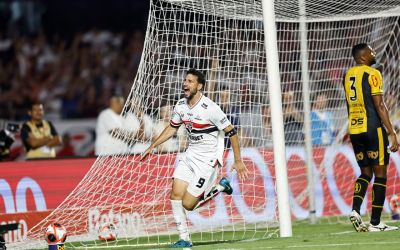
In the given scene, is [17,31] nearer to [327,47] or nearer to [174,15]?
[327,47]

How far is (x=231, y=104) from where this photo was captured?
597 inches

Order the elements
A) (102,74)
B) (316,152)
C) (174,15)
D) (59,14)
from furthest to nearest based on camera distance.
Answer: (59,14), (102,74), (316,152), (174,15)

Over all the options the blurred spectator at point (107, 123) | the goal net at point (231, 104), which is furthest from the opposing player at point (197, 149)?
the blurred spectator at point (107, 123)

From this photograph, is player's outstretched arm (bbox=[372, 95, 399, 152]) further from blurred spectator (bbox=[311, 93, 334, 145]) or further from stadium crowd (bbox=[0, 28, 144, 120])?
stadium crowd (bbox=[0, 28, 144, 120])

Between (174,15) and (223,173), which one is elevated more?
(174,15)

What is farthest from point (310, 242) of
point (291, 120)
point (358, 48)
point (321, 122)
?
point (321, 122)

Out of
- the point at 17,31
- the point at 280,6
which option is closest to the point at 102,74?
the point at 17,31

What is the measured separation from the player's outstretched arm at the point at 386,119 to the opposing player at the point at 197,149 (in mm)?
1754

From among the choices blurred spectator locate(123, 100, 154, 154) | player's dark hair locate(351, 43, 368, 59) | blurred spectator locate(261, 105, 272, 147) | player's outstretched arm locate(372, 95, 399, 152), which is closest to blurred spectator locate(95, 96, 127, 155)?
blurred spectator locate(123, 100, 154, 154)

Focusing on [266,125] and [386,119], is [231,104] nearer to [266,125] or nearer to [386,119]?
[266,125]

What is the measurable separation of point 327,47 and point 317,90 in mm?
697

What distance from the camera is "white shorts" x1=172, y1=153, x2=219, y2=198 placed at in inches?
506

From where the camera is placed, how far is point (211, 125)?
12.9 metres

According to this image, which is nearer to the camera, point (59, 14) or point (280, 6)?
point (280, 6)
